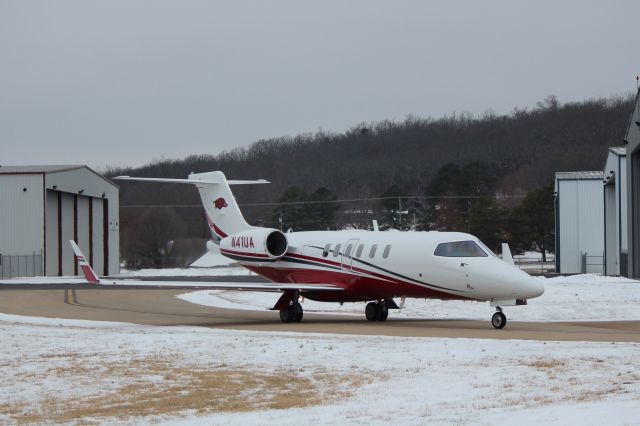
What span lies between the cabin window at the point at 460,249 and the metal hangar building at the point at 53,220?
131 ft

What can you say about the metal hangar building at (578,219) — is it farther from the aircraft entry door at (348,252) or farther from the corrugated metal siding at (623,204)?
the aircraft entry door at (348,252)

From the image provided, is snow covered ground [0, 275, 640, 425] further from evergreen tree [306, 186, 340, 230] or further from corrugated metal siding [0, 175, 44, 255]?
evergreen tree [306, 186, 340, 230]

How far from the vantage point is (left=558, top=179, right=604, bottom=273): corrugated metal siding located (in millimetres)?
62875

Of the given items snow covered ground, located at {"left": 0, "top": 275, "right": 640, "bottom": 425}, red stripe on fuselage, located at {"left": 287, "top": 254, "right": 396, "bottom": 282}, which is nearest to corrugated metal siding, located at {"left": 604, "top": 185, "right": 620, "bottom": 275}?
red stripe on fuselage, located at {"left": 287, "top": 254, "right": 396, "bottom": 282}

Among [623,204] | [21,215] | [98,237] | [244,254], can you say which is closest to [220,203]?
[244,254]

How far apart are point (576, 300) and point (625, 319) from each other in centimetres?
384

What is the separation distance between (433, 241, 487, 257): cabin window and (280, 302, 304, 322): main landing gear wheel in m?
4.21

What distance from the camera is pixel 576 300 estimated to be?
97.7 feet

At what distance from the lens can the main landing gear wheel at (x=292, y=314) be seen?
25359 mm

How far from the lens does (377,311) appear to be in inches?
1022

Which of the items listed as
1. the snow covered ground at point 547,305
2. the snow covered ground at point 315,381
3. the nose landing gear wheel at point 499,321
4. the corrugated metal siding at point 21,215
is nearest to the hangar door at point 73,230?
the corrugated metal siding at point 21,215

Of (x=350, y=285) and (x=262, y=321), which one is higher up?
(x=350, y=285)

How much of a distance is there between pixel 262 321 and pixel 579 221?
4175 centimetres

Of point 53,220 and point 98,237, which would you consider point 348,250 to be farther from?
point 98,237
